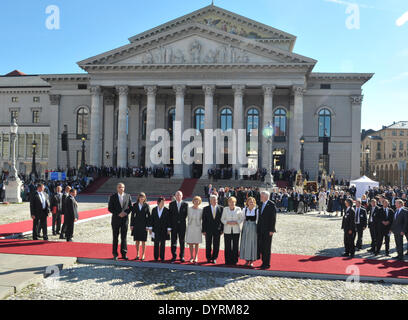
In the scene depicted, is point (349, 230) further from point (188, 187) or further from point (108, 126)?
point (108, 126)

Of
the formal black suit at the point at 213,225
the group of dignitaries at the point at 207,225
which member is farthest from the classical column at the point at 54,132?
the formal black suit at the point at 213,225

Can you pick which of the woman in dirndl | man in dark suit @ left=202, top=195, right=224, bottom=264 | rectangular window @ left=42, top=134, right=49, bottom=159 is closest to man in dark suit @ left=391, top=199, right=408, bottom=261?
the woman in dirndl

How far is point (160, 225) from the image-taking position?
31.5 feet

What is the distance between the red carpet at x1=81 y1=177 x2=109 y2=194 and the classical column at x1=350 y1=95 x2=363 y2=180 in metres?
28.9

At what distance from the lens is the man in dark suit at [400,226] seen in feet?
35.2

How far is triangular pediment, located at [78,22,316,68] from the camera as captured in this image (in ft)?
129

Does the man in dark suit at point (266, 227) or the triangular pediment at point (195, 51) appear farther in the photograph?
the triangular pediment at point (195, 51)

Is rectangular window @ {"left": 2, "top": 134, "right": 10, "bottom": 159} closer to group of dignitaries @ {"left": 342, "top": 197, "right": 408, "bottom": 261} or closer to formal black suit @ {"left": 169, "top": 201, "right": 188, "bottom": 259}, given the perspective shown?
formal black suit @ {"left": 169, "top": 201, "right": 188, "bottom": 259}

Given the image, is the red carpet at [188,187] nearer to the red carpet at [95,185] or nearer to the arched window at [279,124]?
the red carpet at [95,185]

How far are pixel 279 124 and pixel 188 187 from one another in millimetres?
15551

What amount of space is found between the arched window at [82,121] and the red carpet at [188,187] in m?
18.1

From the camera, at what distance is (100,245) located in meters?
11.6
